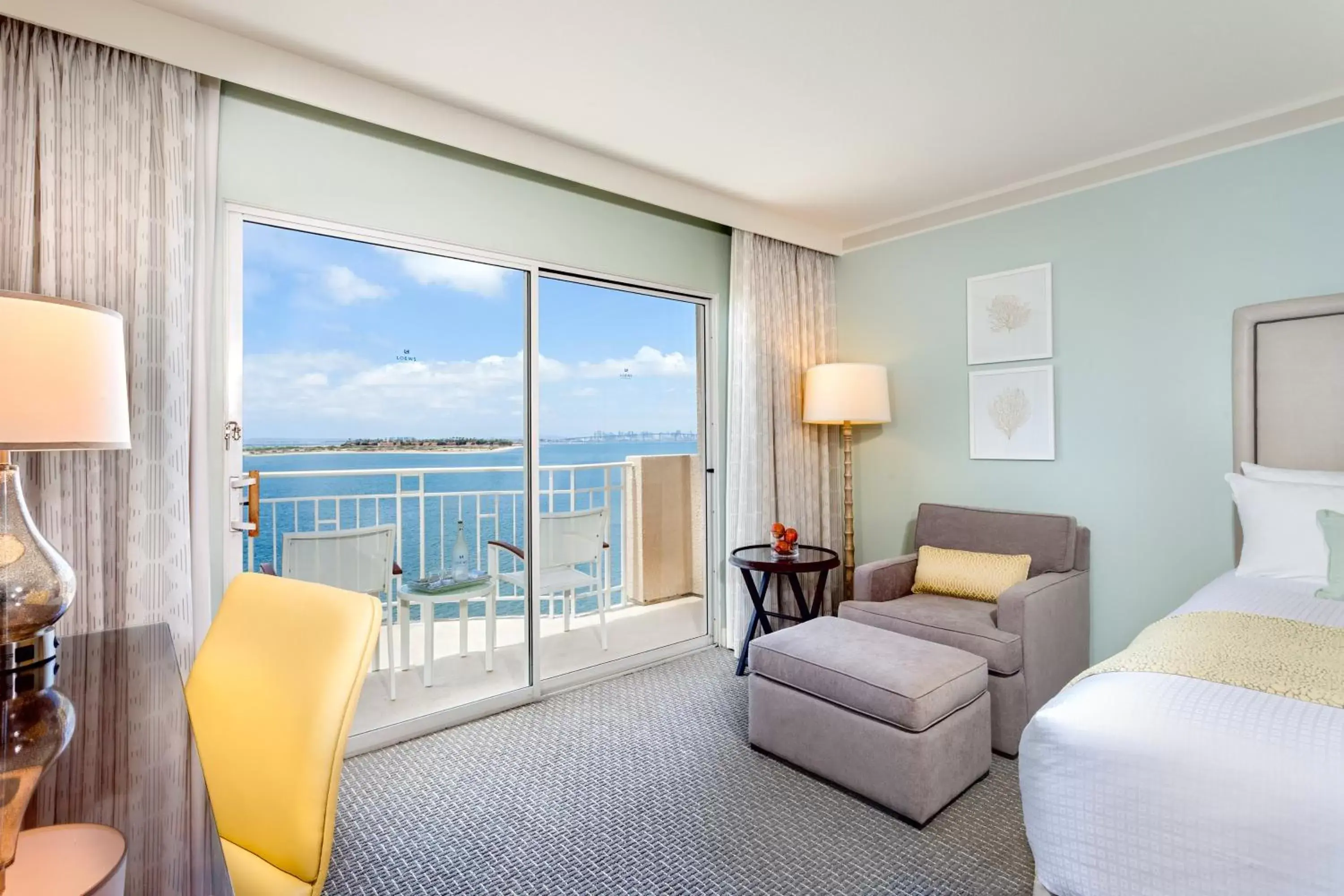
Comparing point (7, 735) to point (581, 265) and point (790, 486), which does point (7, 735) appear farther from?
point (790, 486)

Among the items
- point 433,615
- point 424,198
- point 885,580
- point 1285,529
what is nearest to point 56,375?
point 424,198

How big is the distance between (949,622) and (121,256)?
3290mm

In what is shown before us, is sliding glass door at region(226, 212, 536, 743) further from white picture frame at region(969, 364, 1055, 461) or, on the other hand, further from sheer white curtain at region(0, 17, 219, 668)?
white picture frame at region(969, 364, 1055, 461)

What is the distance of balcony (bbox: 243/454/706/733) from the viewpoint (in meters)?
3.15

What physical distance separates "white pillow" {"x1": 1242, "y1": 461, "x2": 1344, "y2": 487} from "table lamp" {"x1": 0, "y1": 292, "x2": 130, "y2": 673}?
3778mm

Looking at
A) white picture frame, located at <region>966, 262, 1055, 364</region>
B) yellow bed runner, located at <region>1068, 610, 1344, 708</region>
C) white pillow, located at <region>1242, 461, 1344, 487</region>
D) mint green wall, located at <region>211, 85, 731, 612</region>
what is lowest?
yellow bed runner, located at <region>1068, 610, 1344, 708</region>

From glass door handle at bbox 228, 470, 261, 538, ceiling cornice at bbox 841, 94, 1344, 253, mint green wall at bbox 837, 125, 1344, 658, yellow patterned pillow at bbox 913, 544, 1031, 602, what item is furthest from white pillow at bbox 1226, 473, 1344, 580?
glass door handle at bbox 228, 470, 261, 538

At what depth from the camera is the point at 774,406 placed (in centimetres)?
396

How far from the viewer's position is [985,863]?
6.22 ft

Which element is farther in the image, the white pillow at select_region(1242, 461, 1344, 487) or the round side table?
the round side table

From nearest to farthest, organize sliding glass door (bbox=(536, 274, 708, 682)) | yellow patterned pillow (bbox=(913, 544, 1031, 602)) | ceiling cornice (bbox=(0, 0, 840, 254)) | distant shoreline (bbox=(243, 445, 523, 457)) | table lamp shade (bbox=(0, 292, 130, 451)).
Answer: table lamp shade (bbox=(0, 292, 130, 451)) < ceiling cornice (bbox=(0, 0, 840, 254)) < distant shoreline (bbox=(243, 445, 523, 457)) < yellow patterned pillow (bbox=(913, 544, 1031, 602)) < sliding glass door (bbox=(536, 274, 708, 682))

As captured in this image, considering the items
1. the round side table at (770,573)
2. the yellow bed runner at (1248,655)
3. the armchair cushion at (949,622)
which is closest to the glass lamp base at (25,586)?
the yellow bed runner at (1248,655)

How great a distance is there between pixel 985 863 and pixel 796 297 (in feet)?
10.2

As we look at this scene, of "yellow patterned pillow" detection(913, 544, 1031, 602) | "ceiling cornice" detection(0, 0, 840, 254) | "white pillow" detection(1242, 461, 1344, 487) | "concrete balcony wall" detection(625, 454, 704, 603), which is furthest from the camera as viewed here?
"concrete balcony wall" detection(625, 454, 704, 603)
